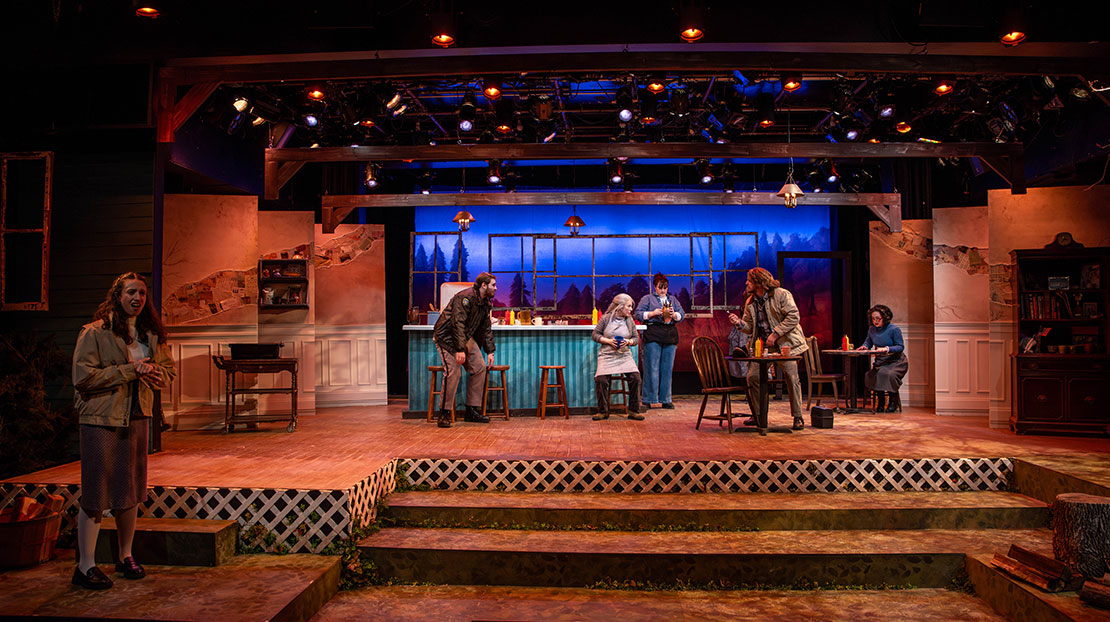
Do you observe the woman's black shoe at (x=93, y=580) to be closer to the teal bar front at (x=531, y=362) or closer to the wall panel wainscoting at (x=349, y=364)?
the teal bar front at (x=531, y=362)

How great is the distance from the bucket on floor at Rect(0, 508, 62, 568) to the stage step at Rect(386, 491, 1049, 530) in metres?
2.19

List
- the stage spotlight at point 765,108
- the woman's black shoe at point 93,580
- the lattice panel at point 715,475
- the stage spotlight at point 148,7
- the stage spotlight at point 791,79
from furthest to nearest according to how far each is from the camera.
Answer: the stage spotlight at point 765,108
the stage spotlight at point 791,79
the lattice panel at point 715,475
the stage spotlight at point 148,7
the woman's black shoe at point 93,580

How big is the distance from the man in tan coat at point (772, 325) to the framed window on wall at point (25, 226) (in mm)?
6844

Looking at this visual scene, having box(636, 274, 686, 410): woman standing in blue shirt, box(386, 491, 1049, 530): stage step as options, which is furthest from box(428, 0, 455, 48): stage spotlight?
box(636, 274, 686, 410): woman standing in blue shirt

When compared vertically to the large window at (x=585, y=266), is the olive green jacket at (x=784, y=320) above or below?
below

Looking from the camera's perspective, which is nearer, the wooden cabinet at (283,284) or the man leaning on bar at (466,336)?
the man leaning on bar at (466,336)

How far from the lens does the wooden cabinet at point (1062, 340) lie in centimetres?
727

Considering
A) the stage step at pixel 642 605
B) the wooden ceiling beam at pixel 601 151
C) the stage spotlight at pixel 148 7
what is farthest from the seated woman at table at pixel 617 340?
the stage spotlight at pixel 148 7

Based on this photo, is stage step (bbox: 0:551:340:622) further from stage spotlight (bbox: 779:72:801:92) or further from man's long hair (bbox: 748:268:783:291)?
stage spotlight (bbox: 779:72:801:92)

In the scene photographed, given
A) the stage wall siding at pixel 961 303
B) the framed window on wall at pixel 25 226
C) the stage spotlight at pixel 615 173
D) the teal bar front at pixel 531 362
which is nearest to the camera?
the framed window on wall at pixel 25 226

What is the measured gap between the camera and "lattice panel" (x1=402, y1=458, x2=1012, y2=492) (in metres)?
5.67

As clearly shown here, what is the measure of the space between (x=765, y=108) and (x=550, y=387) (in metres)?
4.42

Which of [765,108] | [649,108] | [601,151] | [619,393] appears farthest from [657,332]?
[765,108]

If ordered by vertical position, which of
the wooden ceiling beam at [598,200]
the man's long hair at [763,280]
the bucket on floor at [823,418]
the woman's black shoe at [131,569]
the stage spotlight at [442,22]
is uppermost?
the stage spotlight at [442,22]
